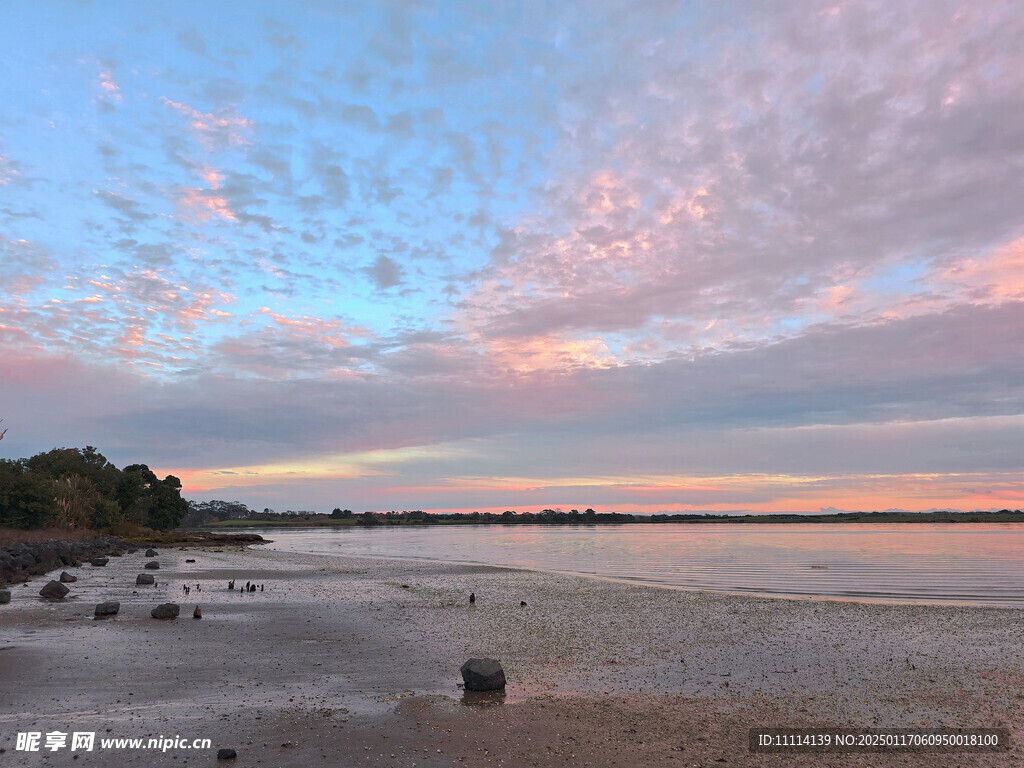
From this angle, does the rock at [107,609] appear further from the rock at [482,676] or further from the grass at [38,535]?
the grass at [38,535]

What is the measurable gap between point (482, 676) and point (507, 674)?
2.12 m

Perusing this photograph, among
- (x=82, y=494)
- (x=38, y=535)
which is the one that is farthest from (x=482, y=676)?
(x=82, y=494)

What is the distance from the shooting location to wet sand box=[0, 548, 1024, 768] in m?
9.95

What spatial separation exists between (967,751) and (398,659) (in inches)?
477

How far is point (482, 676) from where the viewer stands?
42.5 feet

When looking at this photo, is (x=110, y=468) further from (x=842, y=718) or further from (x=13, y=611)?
(x=842, y=718)

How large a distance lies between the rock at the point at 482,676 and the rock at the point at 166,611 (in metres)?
14.3

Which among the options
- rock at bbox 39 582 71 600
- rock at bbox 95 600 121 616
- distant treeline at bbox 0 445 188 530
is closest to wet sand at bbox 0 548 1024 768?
rock at bbox 39 582 71 600

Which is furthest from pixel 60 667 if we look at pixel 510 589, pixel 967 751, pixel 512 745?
pixel 510 589

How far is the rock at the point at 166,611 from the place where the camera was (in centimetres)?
2216

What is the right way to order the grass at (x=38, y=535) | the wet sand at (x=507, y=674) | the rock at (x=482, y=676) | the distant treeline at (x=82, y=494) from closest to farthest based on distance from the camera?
the wet sand at (x=507, y=674)
the rock at (x=482, y=676)
the grass at (x=38, y=535)
the distant treeline at (x=82, y=494)

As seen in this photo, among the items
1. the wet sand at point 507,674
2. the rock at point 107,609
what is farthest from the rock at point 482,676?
the rock at point 107,609

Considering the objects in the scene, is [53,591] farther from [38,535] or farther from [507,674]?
[38,535]

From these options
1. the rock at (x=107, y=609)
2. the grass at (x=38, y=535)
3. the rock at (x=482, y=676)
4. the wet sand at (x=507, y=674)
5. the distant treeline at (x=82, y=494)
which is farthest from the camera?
the distant treeline at (x=82, y=494)
